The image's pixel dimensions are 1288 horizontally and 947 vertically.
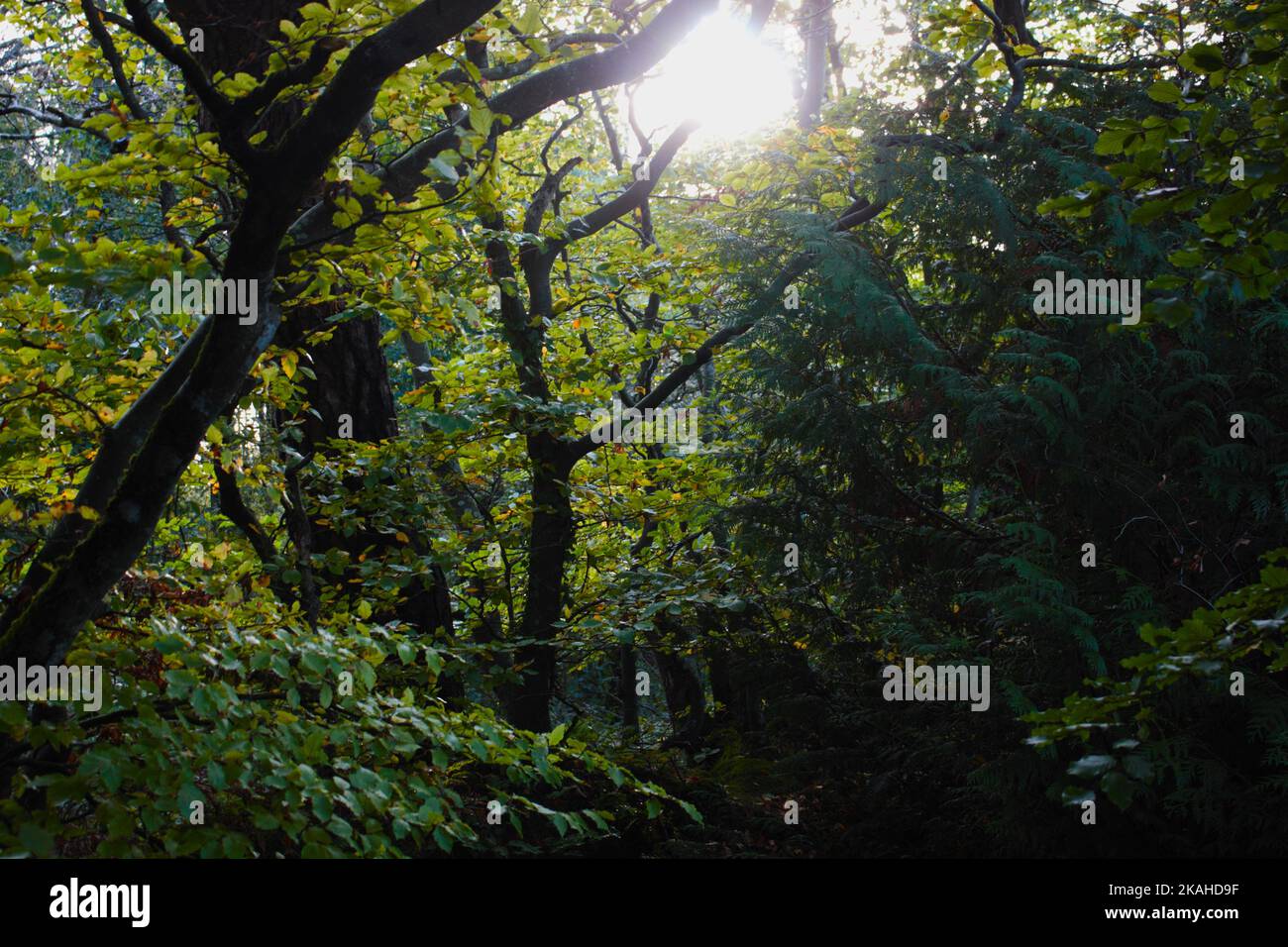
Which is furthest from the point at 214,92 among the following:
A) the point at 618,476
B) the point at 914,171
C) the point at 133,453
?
the point at 618,476

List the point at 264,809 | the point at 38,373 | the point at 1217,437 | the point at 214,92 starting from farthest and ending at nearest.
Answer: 1. the point at 1217,437
2. the point at 38,373
3. the point at 214,92
4. the point at 264,809

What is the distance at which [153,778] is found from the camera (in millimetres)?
2494

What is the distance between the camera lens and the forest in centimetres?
300

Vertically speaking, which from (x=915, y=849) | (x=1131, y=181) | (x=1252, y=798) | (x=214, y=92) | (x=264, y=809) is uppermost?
(x=214, y=92)

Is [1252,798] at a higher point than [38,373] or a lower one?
lower

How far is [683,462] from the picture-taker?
8.18 m

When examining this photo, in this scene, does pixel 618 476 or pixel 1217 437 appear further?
pixel 618 476

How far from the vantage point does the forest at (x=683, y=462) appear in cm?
300

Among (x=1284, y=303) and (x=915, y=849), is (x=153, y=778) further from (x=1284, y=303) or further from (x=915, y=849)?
(x=1284, y=303)

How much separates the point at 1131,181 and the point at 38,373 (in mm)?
3961

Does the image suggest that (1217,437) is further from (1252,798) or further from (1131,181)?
(1131,181)

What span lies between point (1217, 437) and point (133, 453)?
4715 millimetres

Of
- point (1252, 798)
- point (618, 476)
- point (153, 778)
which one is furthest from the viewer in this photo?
point (618, 476)

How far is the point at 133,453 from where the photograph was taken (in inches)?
138
